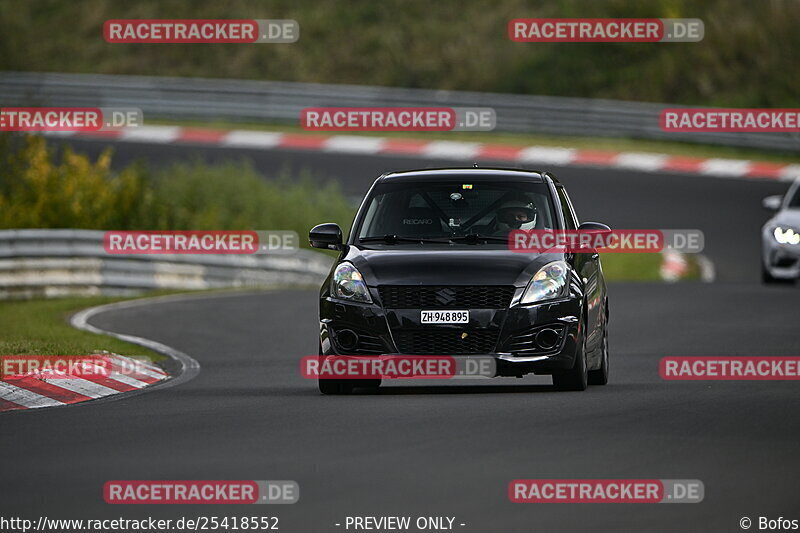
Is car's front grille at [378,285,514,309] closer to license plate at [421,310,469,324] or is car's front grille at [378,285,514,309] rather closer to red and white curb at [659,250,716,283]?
license plate at [421,310,469,324]

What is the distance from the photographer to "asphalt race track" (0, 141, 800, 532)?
8180mm

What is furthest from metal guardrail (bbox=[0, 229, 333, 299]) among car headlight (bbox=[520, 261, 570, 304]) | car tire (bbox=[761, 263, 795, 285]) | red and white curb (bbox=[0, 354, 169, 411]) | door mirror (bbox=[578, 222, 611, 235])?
car headlight (bbox=[520, 261, 570, 304])

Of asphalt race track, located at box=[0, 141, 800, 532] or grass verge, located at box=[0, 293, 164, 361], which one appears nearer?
asphalt race track, located at box=[0, 141, 800, 532]

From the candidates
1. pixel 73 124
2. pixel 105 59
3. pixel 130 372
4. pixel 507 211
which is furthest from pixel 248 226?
pixel 105 59

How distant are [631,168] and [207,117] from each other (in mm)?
11106

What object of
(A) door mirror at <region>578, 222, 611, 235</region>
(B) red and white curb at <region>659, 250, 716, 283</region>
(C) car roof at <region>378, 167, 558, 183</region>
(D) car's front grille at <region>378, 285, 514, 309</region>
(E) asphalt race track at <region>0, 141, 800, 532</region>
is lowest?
(E) asphalt race track at <region>0, 141, 800, 532</region>

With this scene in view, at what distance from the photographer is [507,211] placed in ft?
44.3

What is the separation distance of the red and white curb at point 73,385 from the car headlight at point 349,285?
2176 millimetres

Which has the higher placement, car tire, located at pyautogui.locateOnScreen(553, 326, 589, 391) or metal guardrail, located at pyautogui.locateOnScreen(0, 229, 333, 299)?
metal guardrail, located at pyautogui.locateOnScreen(0, 229, 333, 299)

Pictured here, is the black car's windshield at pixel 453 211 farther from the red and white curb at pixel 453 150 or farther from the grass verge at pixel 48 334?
the red and white curb at pixel 453 150

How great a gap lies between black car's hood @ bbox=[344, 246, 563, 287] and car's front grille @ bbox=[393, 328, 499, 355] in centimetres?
34

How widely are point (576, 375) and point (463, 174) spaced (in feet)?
6.08

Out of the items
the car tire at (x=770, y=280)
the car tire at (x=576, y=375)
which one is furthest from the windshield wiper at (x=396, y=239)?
the car tire at (x=770, y=280)

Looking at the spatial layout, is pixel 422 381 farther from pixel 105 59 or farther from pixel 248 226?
pixel 105 59
